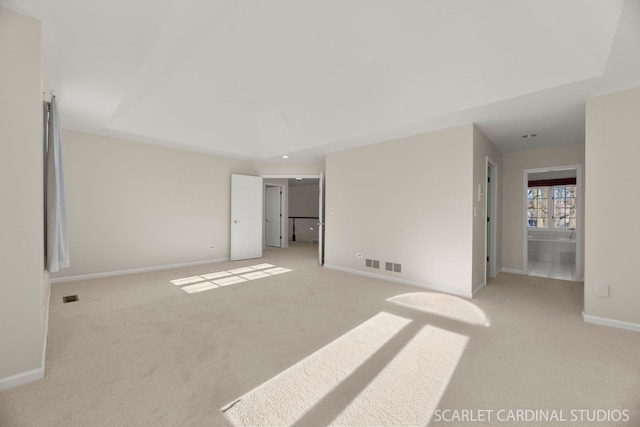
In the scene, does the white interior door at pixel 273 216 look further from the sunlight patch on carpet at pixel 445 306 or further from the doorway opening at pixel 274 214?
the sunlight patch on carpet at pixel 445 306

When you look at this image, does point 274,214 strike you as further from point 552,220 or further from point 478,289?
point 552,220

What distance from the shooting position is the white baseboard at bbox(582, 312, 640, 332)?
8.73 feet

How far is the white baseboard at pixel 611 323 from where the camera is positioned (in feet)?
8.73

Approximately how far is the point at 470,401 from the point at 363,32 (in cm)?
321

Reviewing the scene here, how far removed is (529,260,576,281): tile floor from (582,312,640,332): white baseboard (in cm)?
241

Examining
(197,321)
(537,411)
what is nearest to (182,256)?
(197,321)

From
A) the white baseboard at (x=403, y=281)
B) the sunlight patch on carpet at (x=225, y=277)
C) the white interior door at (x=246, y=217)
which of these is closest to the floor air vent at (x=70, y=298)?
the sunlight patch on carpet at (x=225, y=277)

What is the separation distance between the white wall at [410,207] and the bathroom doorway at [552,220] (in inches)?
132

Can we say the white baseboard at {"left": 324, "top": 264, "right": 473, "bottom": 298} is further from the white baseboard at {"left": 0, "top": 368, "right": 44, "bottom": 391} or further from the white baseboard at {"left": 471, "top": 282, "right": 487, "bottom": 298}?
the white baseboard at {"left": 0, "top": 368, "right": 44, "bottom": 391}

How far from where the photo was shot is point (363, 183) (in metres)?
4.96

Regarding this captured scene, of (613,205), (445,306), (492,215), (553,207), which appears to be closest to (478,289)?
(445,306)

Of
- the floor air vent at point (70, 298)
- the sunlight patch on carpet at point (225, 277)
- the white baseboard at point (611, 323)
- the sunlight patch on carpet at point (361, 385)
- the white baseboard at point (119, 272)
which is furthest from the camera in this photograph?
the white baseboard at point (119, 272)

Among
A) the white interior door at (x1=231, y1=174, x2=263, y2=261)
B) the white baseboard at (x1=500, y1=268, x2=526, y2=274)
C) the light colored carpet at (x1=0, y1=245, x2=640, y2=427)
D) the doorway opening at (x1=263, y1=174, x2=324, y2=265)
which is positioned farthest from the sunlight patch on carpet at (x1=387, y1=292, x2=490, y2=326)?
the doorway opening at (x1=263, y1=174, x2=324, y2=265)

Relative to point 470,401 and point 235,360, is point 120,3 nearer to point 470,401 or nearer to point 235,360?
point 235,360
